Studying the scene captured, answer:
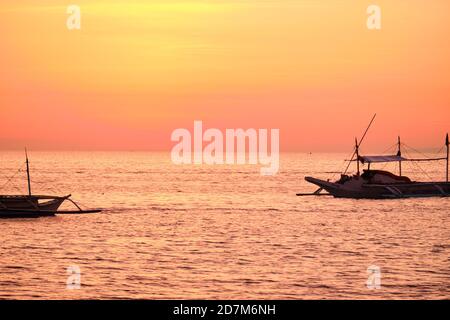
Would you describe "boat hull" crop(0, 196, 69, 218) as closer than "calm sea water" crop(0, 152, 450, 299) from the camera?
No

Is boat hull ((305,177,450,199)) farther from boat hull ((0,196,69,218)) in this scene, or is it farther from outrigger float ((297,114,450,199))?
boat hull ((0,196,69,218))

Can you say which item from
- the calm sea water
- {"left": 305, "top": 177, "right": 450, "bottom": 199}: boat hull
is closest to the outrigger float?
{"left": 305, "top": 177, "right": 450, "bottom": 199}: boat hull

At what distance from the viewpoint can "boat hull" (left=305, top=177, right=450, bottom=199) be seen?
102 metres

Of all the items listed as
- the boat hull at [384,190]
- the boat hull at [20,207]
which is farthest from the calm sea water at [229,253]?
the boat hull at [384,190]

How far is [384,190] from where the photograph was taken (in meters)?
104

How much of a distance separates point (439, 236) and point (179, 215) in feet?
101

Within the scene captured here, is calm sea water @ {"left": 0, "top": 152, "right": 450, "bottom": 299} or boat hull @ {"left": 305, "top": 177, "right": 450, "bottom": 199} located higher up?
calm sea water @ {"left": 0, "top": 152, "right": 450, "bottom": 299}

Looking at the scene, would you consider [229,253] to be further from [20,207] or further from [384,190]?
[384,190]

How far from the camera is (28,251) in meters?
48.7

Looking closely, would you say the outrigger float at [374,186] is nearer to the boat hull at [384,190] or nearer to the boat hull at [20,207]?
the boat hull at [384,190]

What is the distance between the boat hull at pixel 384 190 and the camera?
10250 centimetres

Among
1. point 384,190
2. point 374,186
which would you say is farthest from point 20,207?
point 384,190

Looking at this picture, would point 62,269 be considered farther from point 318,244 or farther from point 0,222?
point 0,222
